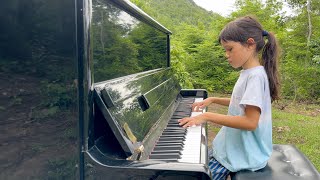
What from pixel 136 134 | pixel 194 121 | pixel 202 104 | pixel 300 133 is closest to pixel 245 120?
pixel 194 121

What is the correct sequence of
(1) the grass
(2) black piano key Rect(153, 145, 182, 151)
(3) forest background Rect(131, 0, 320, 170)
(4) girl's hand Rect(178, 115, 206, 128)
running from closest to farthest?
(2) black piano key Rect(153, 145, 182, 151) < (4) girl's hand Rect(178, 115, 206, 128) < (1) the grass < (3) forest background Rect(131, 0, 320, 170)

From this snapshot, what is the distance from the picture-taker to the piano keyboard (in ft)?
4.58

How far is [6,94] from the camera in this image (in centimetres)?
126

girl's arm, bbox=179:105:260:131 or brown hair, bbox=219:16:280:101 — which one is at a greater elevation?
brown hair, bbox=219:16:280:101

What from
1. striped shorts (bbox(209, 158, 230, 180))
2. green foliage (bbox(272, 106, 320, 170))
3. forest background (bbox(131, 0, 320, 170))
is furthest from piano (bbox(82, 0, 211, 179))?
forest background (bbox(131, 0, 320, 170))

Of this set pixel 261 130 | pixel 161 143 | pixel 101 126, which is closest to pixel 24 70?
pixel 101 126

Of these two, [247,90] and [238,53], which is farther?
[238,53]

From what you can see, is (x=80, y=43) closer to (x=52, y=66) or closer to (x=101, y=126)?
(x=52, y=66)

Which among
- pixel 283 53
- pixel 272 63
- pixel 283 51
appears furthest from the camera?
pixel 283 53

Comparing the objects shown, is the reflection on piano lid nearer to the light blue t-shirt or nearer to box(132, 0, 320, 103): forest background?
the light blue t-shirt

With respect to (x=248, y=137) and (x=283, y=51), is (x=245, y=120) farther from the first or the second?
(x=283, y=51)

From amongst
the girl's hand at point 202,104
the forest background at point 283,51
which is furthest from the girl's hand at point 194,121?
the forest background at point 283,51

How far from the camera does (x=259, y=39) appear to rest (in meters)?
1.90

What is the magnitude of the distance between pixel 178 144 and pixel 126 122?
35 cm
